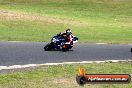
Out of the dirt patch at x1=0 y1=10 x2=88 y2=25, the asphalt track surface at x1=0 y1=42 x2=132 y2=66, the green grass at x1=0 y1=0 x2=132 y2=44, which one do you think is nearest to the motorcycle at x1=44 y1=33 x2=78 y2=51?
the asphalt track surface at x1=0 y1=42 x2=132 y2=66

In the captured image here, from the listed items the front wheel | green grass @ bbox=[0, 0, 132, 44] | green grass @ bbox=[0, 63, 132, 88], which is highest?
green grass @ bbox=[0, 63, 132, 88]

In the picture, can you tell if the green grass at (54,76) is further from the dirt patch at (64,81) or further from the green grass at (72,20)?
the green grass at (72,20)

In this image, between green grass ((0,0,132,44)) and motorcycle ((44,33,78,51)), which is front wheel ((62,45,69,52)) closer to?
motorcycle ((44,33,78,51))

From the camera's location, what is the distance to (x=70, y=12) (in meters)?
58.0

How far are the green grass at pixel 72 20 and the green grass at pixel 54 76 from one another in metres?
14.1

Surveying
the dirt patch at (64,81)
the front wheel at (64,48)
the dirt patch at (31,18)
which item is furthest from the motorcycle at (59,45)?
the dirt patch at (31,18)

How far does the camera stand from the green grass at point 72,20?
34125 mm

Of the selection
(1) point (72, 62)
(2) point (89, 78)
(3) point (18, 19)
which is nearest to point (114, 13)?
(3) point (18, 19)

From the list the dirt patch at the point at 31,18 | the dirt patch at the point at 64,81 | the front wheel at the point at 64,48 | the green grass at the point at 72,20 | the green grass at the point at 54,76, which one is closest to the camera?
the green grass at the point at 54,76

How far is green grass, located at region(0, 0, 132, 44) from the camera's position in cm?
3412

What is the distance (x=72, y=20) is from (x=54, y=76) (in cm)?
3600

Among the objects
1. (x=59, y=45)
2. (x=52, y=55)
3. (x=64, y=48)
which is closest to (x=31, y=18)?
(x=59, y=45)

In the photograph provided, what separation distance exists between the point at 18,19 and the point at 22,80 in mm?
31459

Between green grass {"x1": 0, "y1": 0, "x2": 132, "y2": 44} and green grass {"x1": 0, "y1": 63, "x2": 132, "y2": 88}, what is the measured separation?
46.3 feet
